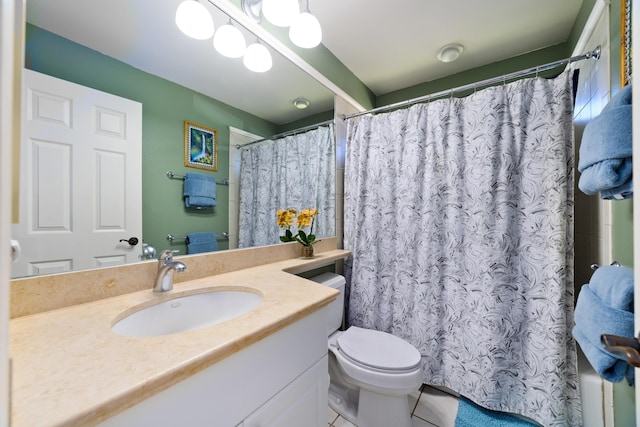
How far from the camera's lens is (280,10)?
1.08 meters

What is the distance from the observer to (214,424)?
1.73ft

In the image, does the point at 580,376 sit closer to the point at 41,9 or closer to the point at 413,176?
the point at 413,176

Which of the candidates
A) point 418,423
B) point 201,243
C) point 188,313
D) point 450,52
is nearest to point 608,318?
point 418,423

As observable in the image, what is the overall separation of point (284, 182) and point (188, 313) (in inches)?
35.9

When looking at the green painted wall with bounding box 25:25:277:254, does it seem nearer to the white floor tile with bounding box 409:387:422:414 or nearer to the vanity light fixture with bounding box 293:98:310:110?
the vanity light fixture with bounding box 293:98:310:110

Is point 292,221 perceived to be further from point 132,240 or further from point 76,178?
point 76,178

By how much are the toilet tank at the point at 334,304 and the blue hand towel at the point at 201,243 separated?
705 millimetres

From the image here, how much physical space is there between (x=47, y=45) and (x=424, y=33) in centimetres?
189

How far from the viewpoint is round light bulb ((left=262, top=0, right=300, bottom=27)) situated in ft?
3.52

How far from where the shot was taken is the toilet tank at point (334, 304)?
1473 mm

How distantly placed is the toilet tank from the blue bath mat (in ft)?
2.60

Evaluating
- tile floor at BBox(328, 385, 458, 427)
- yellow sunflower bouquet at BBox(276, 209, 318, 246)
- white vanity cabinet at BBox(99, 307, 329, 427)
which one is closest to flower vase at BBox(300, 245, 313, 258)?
yellow sunflower bouquet at BBox(276, 209, 318, 246)

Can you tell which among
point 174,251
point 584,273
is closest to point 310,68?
point 174,251

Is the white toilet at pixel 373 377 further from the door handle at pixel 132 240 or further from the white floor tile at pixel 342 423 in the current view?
the door handle at pixel 132 240
